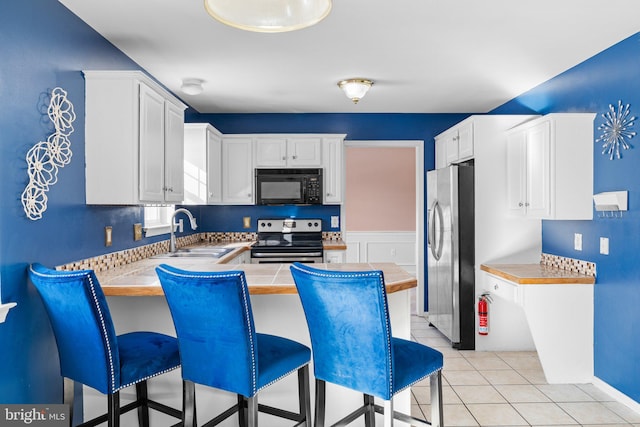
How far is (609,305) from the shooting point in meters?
3.15

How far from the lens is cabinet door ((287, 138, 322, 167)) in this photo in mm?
4977

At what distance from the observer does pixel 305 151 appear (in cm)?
498

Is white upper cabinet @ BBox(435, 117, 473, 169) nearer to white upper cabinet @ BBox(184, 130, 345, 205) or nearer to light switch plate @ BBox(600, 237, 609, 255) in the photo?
white upper cabinet @ BBox(184, 130, 345, 205)

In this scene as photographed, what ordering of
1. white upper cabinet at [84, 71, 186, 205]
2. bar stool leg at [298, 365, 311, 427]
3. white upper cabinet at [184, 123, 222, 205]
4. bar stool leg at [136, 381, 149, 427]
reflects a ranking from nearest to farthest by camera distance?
bar stool leg at [298, 365, 311, 427], bar stool leg at [136, 381, 149, 427], white upper cabinet at [84, 71, 186, 205], white upper cabinet at [184, 123, 222, 205]

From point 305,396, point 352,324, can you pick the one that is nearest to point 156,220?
point 305,396

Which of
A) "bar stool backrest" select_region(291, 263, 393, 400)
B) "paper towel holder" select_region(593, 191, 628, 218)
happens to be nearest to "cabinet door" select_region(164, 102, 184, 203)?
"bar stool backrest" select_region(291, 263, 393, 400)

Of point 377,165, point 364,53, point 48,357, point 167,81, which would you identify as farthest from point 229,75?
point 377,165

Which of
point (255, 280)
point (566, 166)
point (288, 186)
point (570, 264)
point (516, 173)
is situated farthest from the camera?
point (288, 186)

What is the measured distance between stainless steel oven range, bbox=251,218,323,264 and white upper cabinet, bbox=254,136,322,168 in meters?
0.71

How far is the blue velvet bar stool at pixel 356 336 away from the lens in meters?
1.71

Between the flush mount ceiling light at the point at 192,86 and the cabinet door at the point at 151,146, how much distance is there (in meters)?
0.91

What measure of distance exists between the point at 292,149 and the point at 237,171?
0.65 metres

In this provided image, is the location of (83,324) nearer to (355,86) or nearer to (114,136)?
(114,136)

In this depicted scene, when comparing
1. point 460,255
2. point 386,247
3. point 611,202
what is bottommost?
point 386,247
